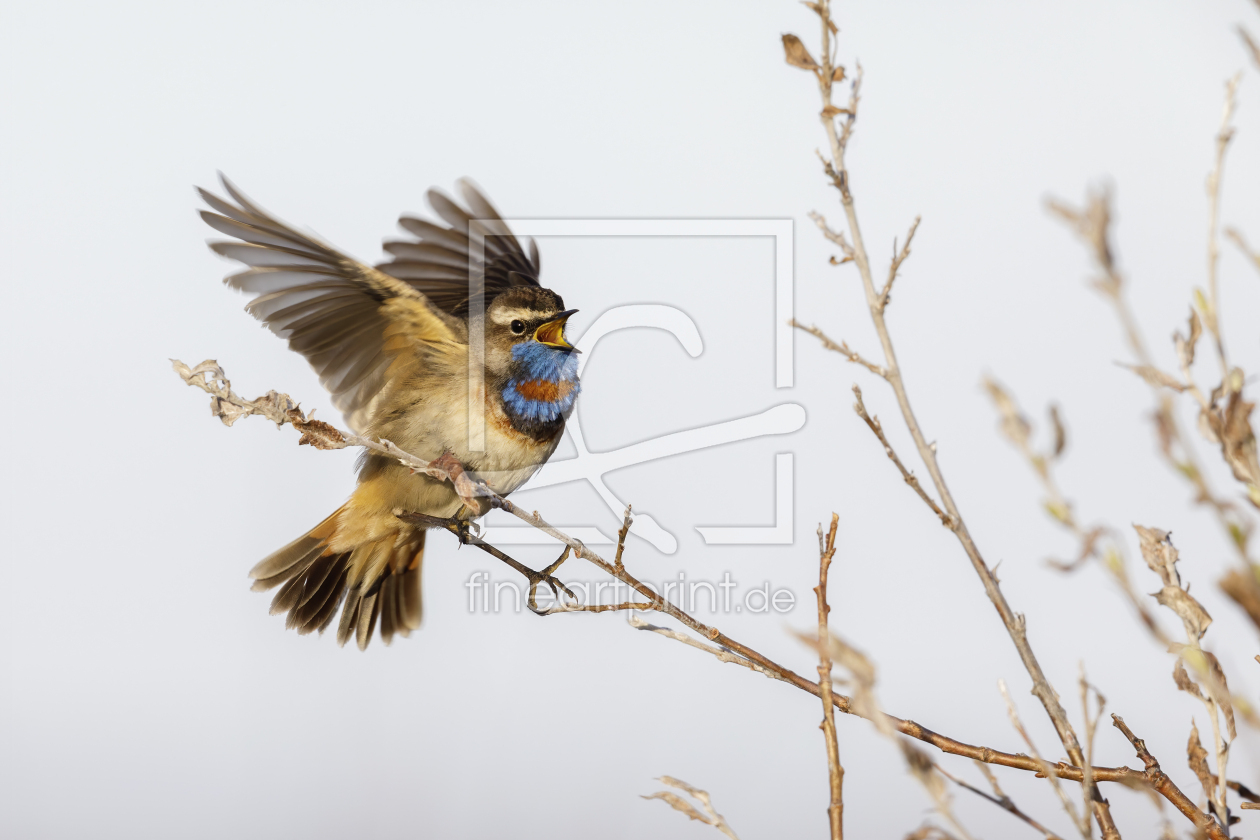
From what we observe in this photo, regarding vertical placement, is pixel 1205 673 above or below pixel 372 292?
below

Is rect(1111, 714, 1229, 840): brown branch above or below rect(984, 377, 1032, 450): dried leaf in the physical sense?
below

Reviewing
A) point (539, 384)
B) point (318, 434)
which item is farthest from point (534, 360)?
point (318, 434)

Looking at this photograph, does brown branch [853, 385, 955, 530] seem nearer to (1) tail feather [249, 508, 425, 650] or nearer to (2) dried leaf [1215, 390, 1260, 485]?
(2) dried leaf [1215, 390, 1260, 485]

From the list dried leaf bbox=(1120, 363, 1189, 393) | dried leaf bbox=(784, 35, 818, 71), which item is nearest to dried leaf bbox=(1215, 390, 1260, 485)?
dried leaf bbox=(1120, 363, 1189, 393)

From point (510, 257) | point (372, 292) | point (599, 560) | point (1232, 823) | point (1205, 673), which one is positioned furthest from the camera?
point (510, 257)

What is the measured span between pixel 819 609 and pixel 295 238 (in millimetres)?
2087

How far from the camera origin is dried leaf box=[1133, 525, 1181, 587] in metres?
0.94

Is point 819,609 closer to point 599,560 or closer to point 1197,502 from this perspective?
point 599,560

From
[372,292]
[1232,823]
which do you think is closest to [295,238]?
Answer: [372,292]

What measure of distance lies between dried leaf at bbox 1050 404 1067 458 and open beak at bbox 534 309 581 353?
8.49 feet

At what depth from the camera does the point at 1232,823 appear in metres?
1.00

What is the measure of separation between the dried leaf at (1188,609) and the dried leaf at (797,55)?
2.18ft

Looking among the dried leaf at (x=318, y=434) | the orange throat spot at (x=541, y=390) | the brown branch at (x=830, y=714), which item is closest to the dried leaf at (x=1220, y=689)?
the brown branch at (x=830, y=714)

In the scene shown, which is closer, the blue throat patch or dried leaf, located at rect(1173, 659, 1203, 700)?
dried leaf, located at rect(1173, 659, 1203, 700)
